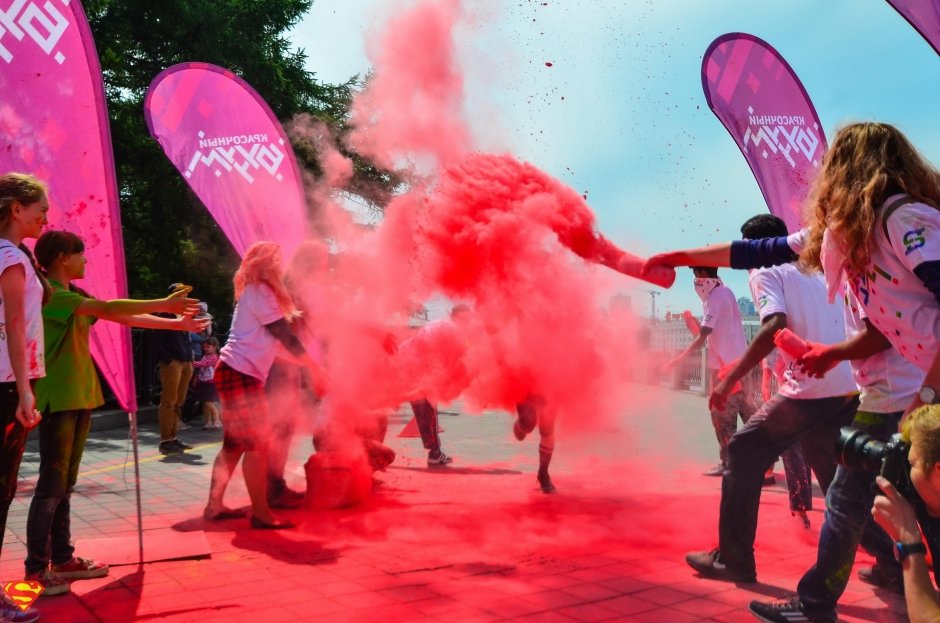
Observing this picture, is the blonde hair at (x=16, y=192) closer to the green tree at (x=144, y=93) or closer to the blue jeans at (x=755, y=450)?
the blue jeans at (x=755, y=450)

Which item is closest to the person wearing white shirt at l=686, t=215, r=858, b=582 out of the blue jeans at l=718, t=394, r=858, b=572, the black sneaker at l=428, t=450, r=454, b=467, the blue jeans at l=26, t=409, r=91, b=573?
the blue jeans at l=718, t=394, r=858, b=572

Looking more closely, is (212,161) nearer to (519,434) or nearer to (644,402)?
(519,434)

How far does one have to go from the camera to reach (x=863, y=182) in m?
2.88

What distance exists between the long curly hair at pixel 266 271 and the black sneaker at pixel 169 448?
451cm

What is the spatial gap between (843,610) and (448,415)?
36.6 ft

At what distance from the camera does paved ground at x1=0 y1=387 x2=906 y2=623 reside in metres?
3.66

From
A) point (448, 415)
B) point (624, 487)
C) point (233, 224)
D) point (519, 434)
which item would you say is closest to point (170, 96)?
point (233, 224)

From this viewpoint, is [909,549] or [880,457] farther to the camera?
[880,457]

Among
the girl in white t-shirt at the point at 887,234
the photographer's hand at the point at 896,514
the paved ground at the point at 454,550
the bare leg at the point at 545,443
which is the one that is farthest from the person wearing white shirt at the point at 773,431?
the bare leg at the point at 545,443

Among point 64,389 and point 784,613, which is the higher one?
point 64,389

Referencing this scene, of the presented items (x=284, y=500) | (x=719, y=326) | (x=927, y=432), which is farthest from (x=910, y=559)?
(x=284, y=500)

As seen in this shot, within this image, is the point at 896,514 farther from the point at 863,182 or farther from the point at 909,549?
the point at 863,182

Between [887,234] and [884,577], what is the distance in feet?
6.62

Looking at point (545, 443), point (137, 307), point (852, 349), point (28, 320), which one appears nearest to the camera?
point (852, 349)
